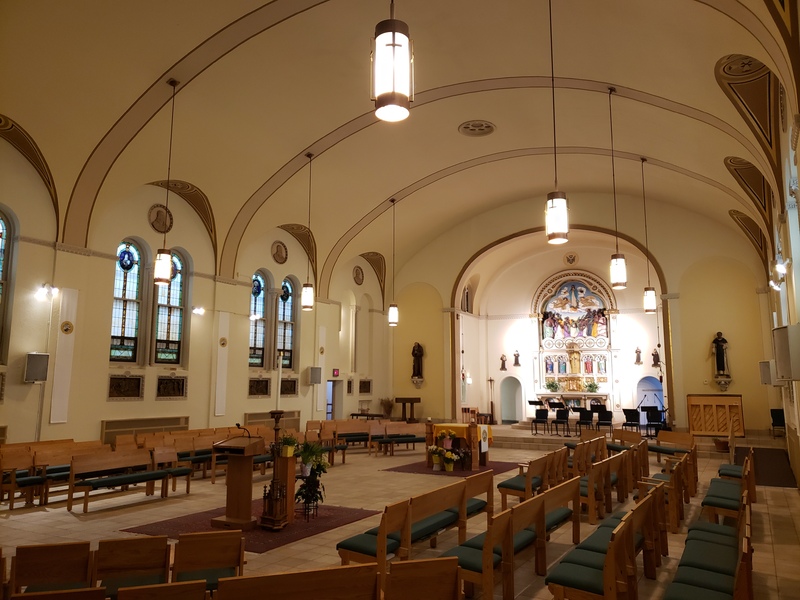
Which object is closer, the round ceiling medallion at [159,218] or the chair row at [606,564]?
the chair row at [606,564]

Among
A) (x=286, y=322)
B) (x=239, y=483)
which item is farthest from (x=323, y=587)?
(x=286, y=322)

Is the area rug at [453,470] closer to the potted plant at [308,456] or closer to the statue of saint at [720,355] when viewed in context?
the potted plant at [308,456]

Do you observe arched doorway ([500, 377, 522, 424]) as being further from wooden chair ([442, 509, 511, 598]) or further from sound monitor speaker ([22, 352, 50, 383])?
wooden chair ([442, 509, 511, 598])

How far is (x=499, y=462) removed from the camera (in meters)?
12.6

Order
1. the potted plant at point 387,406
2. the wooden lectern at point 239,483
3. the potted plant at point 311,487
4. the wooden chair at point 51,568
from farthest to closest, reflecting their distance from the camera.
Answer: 1. the potted plant at point 387,406
2. the potted plant at point 311,487
3. the wooden lectern at point 239,483
4. the wooden chair at point 51,568

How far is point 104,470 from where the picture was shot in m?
8.13

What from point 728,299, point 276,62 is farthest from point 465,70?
point 728,299

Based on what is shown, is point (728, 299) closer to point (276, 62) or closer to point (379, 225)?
point (379, 225)

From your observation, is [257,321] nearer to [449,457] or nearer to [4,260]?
→ [4,260]

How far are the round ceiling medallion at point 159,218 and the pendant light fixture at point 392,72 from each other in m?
9.84

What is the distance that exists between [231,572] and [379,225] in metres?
13.3

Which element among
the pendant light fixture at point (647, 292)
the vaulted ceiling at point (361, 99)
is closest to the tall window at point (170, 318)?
the vaulted ceiling at point (361, 99)

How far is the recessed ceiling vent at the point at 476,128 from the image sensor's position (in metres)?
12.0

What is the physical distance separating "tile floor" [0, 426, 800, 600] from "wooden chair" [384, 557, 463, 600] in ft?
5.71
